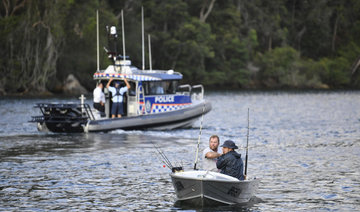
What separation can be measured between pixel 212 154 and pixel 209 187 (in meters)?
0.97

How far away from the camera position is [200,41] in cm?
9075

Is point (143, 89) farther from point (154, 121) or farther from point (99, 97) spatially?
point (99, 97)

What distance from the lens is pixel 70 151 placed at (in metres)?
24.8

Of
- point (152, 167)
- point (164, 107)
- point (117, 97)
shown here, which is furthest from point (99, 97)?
point (152, 167)

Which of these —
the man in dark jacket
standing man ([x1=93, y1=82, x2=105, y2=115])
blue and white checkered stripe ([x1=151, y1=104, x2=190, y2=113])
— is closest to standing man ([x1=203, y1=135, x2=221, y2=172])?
the man in dark jacket

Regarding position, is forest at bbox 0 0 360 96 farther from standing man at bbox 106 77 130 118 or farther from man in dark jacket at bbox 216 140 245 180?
man in dark jacket at bbox 216 140 245 180

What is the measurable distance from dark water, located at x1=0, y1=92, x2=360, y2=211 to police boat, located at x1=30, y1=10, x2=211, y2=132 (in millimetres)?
479

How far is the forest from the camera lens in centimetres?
6619

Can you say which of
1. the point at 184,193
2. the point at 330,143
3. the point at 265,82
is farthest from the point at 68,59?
the point at 184,193

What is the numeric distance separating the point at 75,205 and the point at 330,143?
14694 millimetres

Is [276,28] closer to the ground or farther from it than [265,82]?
farther from it

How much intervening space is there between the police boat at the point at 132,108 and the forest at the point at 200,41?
35.3 meters

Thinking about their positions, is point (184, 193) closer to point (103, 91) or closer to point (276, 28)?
point (103, 91)

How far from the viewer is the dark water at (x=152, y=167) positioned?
1614cm
